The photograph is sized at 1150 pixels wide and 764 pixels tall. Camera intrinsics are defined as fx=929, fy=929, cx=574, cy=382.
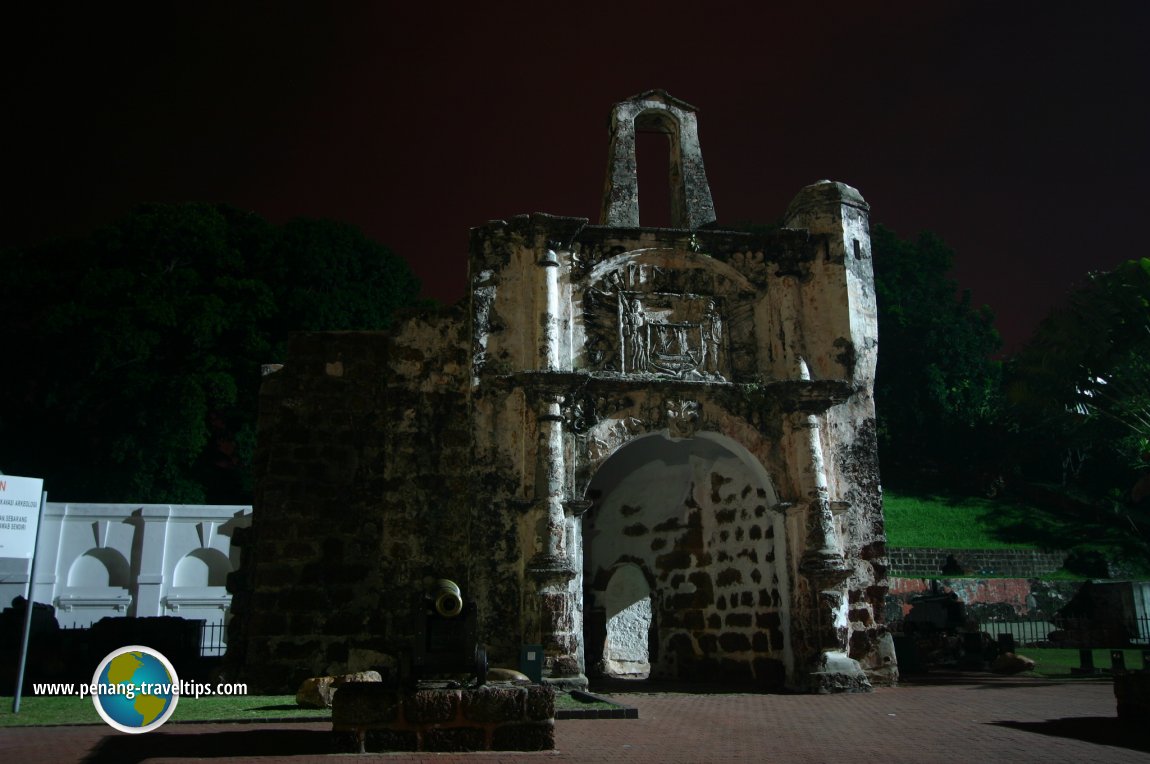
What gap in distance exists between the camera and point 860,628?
41.2ft

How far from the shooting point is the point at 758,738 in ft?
24.6

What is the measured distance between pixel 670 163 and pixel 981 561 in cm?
1950

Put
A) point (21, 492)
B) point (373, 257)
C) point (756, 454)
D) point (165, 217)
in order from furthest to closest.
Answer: point (373, 257) → point (165, 217) → point (756, 454) → point (21, 492)

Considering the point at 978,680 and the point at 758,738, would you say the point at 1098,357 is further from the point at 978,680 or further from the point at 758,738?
the point at 758,738

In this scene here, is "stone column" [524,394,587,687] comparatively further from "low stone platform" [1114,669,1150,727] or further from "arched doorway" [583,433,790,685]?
"low stone platform" [1114,669,1150,727]

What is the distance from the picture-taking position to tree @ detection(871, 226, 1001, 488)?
39688mm

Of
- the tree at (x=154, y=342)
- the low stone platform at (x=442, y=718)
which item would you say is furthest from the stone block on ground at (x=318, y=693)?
the tree at (x=154, y=342)

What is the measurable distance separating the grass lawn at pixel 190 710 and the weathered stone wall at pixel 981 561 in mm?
22317

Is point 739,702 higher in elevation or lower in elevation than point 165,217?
lower

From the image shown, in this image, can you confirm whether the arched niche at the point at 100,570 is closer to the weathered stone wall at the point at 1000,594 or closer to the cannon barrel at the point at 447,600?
the weathered stone wall at the point at 1000,594

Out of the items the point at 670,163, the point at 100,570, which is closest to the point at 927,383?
the point at 670,163

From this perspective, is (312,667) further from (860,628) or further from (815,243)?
(815,243)

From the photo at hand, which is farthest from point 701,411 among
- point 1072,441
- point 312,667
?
point 1072,441

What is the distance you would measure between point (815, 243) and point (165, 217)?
21.9m
